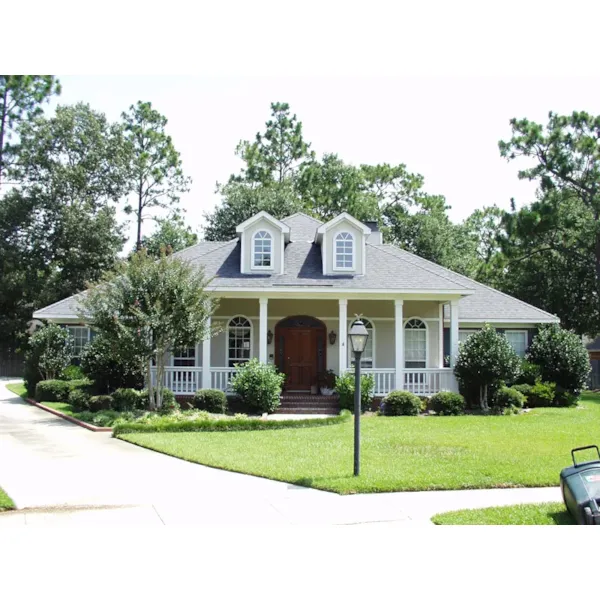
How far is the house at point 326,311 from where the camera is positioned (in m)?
20.8

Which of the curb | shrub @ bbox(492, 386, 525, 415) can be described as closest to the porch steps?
shrub @ bbox(492, 386, 525, 415)

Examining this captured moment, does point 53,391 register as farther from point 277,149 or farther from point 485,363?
point 277,149

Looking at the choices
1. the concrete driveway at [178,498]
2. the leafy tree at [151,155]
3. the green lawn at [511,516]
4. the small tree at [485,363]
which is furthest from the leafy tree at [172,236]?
the green lawn at [511,516]

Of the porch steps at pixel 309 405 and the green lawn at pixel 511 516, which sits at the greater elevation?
the porch steps at pixel 309 405

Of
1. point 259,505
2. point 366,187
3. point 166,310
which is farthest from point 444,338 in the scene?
point 366,187

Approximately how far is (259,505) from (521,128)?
28.9 metres

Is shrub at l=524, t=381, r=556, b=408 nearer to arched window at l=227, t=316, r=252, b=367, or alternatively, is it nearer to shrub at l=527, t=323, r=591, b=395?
shrub at l=527, t=323, r=591, b=395

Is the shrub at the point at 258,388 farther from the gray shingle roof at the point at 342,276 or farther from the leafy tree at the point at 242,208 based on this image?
the leafy tree at the point at 242,208

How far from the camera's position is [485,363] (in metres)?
19.8

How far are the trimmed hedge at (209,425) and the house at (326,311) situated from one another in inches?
165

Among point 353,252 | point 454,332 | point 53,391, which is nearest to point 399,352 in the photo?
point 454,332

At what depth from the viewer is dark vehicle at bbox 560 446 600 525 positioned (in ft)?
22.6

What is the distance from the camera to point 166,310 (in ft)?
60.1

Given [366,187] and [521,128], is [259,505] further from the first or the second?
[366,187]
